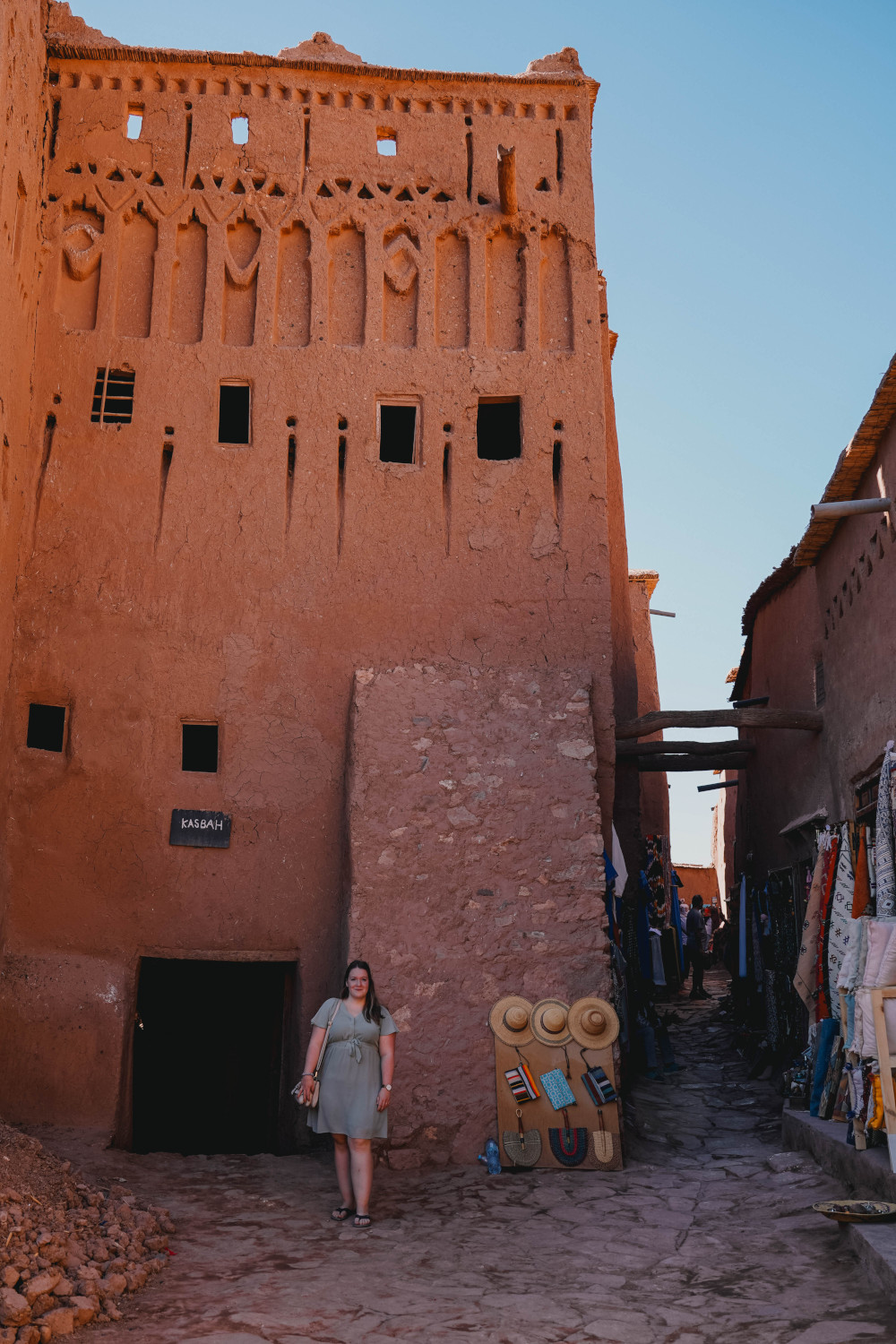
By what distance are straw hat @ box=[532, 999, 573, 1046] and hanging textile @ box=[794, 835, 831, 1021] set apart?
1.99 metres

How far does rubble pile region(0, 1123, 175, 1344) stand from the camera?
174 inches

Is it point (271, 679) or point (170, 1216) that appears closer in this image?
point (170, 1216)

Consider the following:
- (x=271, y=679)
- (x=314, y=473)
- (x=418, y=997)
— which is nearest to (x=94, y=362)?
(x=314, y=473)

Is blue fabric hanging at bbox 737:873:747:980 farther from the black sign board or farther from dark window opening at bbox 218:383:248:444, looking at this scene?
dark window opening at bbox 218:383:248:444

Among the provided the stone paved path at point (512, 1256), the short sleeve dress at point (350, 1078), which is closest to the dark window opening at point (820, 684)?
the stone paved path at point (512, 1256)

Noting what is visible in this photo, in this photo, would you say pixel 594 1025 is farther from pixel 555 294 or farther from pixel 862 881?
pixel 555 294

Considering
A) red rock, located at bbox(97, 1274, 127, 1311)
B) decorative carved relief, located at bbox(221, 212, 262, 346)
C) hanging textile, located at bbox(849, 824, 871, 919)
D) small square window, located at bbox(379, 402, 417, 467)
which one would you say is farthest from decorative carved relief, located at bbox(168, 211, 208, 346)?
red rock, located at bbox(97, 1274, 127, 1311)

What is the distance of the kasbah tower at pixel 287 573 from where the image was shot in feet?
25.7

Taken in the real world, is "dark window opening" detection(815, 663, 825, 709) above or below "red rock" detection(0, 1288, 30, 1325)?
above

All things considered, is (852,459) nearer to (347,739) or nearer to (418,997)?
(347,739)

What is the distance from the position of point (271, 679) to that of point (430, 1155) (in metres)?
3.44

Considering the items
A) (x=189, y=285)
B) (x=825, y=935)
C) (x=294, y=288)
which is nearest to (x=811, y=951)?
(x=825, y=935)

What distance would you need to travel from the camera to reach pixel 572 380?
930 cm

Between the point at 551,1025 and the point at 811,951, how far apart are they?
7.20 ft
